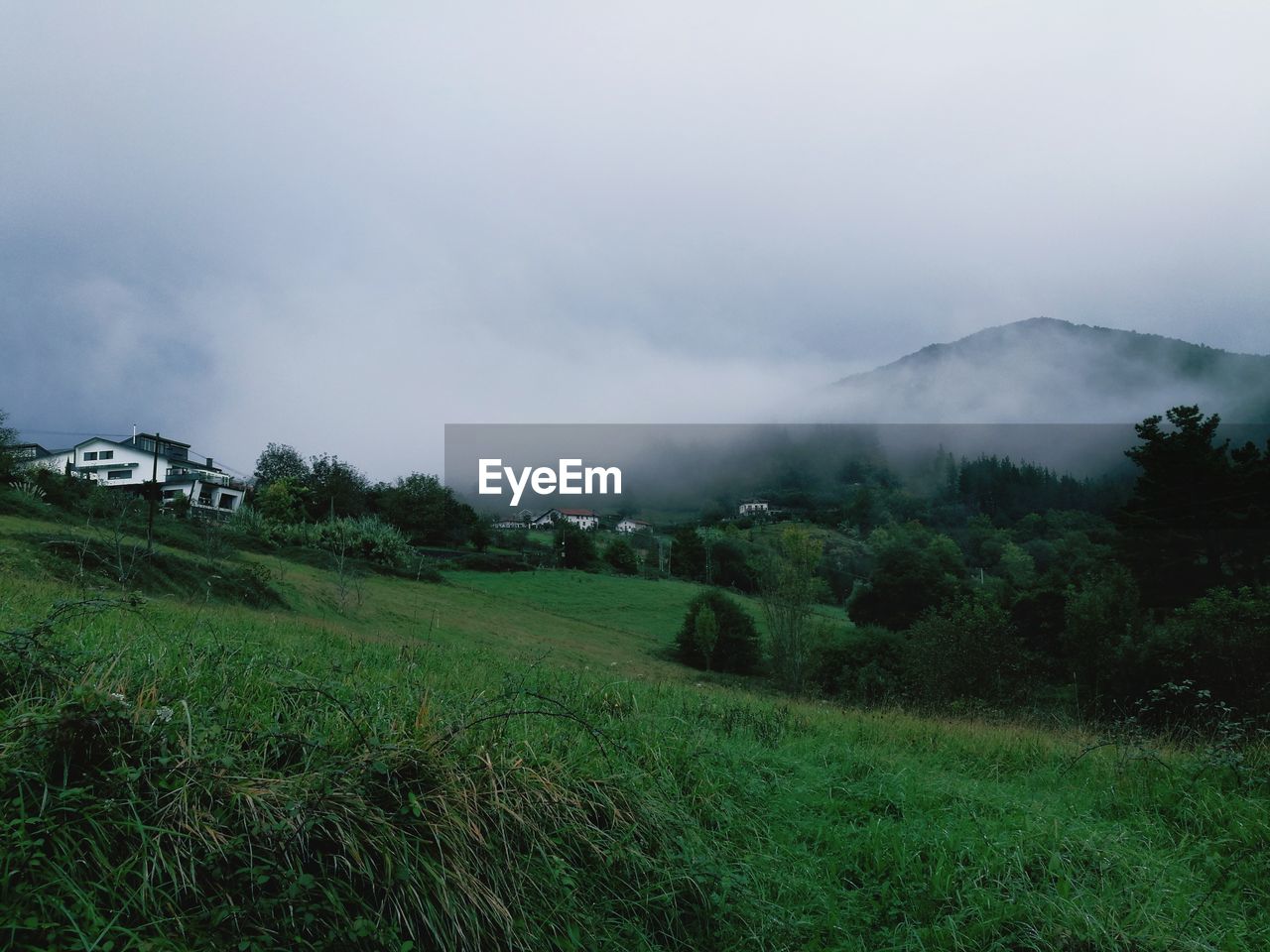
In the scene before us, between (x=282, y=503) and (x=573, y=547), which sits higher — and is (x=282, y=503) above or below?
above

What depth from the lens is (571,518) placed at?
66875mm

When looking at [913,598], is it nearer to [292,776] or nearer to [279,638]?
[279,638]

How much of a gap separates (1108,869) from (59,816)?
16.6 feet

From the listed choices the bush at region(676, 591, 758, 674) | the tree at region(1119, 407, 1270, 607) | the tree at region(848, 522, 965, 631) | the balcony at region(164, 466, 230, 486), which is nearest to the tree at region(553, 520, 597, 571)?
the bush at region(676, 591, 758, 674)

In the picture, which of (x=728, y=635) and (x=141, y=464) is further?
(x=141, y=464)

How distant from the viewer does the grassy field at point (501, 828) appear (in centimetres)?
276

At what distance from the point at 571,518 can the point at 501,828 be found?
6367 centimetres

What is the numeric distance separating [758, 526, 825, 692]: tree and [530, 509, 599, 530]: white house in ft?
65.3

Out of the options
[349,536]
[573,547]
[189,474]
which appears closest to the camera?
[349,536]

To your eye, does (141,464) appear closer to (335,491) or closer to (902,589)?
(335,491)

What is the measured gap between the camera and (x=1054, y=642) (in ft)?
128

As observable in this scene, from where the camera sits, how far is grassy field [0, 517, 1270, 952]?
9.07 ft

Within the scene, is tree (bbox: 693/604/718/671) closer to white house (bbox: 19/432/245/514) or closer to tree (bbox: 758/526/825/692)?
tree (bbox: 758/526/825/692)

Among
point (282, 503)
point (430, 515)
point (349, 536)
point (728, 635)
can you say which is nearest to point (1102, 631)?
point (728, 635)
